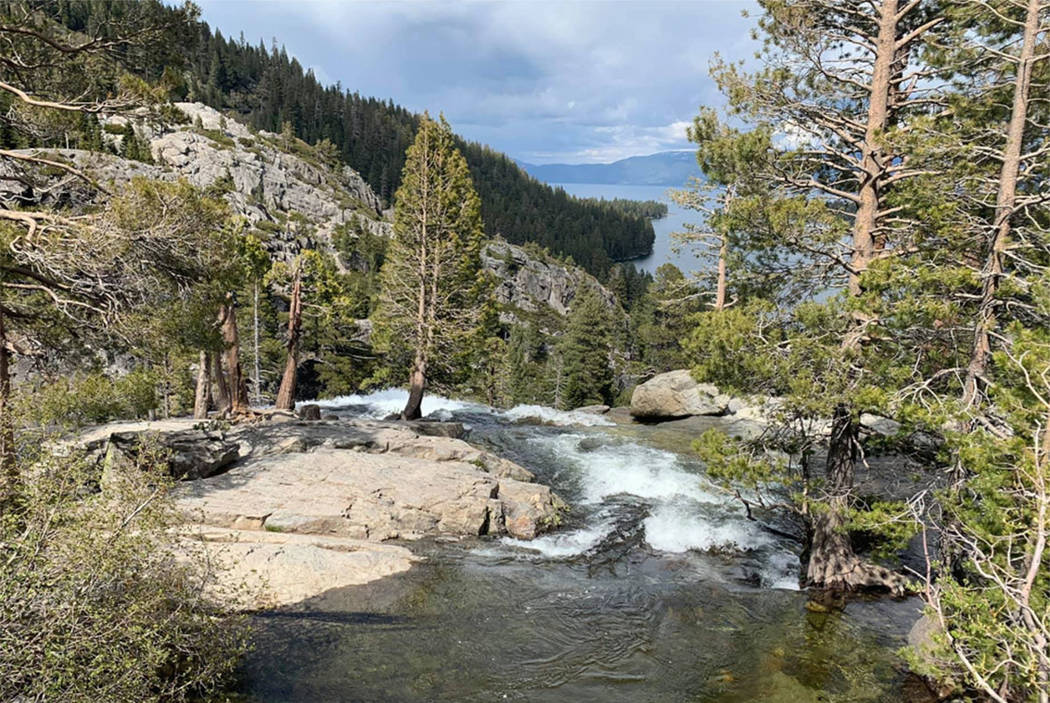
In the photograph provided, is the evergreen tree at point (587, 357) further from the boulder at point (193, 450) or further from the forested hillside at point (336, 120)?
the forested hillside at point (336, 120)

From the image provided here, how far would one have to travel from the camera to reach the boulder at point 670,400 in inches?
1075

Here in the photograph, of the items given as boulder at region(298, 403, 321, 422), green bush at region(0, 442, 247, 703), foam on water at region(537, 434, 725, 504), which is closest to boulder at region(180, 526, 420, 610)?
green bush at region(0, 442, 247, 703)

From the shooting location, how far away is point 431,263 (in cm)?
2478

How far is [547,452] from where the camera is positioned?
2134cm

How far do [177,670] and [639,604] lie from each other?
7373 mm

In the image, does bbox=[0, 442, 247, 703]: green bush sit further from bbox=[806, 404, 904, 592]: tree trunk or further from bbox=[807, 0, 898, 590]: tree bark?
bbox=[806, 404, 904, 592]: tree trunk

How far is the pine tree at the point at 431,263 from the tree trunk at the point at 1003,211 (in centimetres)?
1819

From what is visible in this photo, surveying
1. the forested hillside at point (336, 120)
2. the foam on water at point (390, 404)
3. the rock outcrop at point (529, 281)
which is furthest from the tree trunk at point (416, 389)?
the forested hillside at point (336, 120)

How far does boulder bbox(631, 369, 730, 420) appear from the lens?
89.6ft

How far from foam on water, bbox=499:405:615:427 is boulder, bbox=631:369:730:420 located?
1.99 m

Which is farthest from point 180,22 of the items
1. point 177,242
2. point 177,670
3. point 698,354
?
point 698,354

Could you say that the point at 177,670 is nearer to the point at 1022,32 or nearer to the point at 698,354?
the point at 698,354

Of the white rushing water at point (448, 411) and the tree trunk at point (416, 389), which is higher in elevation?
the tree trunk at point (416, 389)

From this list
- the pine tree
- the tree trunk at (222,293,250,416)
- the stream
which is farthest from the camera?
the pine tree
